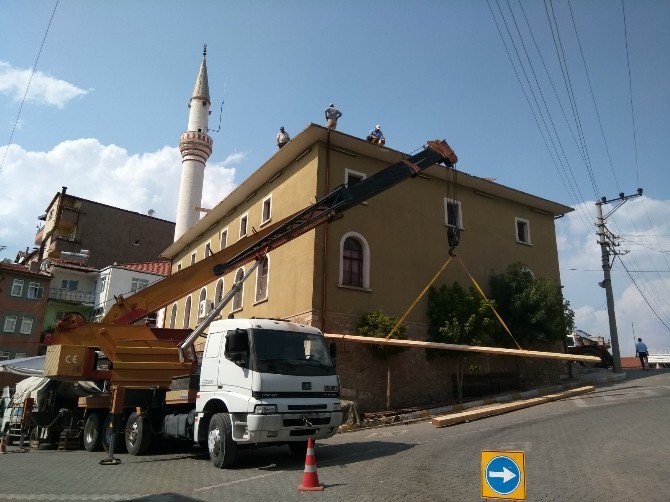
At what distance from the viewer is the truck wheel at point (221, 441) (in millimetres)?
9039

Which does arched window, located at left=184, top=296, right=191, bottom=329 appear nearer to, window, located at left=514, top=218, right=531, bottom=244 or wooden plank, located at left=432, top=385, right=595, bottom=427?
window, located at left=514, top=218, right=531, bottom=244

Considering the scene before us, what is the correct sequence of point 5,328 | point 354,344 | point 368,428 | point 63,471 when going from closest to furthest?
point 63,471
point 368,428
point 354,344
point 5,328

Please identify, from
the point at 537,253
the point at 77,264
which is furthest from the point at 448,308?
the point at 77,264

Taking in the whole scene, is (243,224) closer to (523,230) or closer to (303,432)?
(523,230)

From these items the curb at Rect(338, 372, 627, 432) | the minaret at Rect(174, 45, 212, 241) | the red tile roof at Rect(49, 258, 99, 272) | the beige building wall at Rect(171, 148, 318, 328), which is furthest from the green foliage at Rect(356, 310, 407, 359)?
the red tile roof at Rect(49, 258, 99, 272)

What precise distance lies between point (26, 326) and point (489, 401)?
129 feet

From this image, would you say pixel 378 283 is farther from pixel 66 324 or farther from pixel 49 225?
pixel 49 225

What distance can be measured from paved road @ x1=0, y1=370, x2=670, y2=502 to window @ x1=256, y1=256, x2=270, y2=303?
846cm

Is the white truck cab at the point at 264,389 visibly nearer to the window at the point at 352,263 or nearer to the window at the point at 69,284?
the window at the point at 352,263

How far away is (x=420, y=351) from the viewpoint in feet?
62.7

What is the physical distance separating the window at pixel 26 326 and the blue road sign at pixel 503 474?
152 feet

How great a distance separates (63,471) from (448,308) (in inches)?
536

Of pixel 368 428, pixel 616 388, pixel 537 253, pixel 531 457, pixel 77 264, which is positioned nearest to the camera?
pixel 531 457

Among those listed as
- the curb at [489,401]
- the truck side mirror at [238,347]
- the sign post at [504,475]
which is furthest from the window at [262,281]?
the sign post at [504,475]
